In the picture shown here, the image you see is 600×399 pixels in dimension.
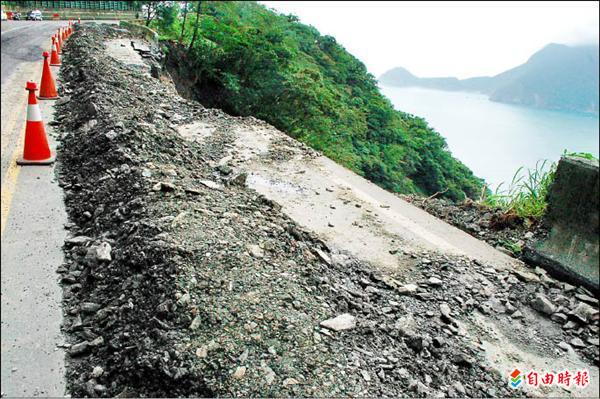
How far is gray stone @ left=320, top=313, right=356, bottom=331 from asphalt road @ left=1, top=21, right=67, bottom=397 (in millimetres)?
1437

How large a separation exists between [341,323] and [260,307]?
51 cm

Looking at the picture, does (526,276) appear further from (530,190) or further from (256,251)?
(256,251)

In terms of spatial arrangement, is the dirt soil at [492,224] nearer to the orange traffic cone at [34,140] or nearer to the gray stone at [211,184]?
the gray stone at [211,184]

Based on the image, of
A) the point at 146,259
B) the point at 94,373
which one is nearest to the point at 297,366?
the point at 94,373

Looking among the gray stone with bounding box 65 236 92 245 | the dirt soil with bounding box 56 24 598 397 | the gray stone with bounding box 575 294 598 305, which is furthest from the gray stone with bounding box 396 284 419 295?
the gray stone with bounding box 65 236 92 245

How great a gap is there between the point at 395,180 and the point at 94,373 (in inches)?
996

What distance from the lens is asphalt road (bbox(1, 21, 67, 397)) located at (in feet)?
7.33

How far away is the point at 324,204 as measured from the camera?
476cm

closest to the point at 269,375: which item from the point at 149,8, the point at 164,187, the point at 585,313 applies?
the point at 164,187

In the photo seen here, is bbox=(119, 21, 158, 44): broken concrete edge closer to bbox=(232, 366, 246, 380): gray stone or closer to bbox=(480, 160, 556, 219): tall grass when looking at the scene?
bbox=(480, 160, 556, 219): tall grass

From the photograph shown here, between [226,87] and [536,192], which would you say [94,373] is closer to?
[536,192]

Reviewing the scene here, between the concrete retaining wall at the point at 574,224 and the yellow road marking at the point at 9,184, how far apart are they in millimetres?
4367

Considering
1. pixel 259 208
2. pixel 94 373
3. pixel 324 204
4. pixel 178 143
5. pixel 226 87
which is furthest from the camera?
pixel 226 87

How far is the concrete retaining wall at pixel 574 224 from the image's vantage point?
3.42m
